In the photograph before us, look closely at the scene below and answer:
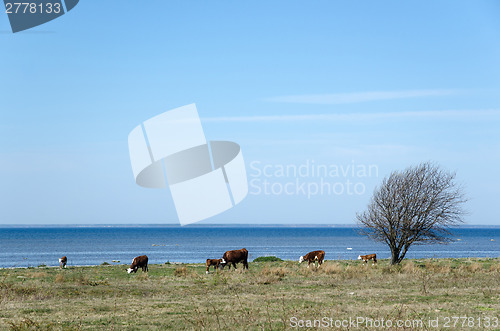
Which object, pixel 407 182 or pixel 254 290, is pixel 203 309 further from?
pixel 407 182

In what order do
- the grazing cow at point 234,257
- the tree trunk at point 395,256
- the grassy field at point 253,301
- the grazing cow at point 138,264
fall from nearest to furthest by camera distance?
1. the grassy field at point 253,301
2. the grazing cow at point 138,264
3. the grazing cow at point 234,257
4. the tree trunk at point 395,256

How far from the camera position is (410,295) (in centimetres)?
2006

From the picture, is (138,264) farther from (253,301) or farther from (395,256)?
(253,301)

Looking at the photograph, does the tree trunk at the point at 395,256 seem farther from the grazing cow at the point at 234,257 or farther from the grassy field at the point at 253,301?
the grazing cow at the point at 234,257

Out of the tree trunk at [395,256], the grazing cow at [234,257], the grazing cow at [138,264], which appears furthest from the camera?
the tree trunk at [395,256]

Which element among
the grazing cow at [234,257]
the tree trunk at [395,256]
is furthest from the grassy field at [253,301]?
the tree trunk at [395,256]

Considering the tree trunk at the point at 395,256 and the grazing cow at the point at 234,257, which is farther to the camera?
the tree trunk at the point at 395,256

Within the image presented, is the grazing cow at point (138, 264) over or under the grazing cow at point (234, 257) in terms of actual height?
under

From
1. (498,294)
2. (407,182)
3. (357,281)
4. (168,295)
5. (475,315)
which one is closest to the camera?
(475,315)

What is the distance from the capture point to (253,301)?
753 inches

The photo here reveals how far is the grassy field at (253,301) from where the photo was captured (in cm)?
1463

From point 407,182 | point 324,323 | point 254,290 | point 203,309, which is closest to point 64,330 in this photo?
point 203,309

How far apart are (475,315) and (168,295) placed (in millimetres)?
11771

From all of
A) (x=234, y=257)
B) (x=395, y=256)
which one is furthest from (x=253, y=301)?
(x=395, y=256)
